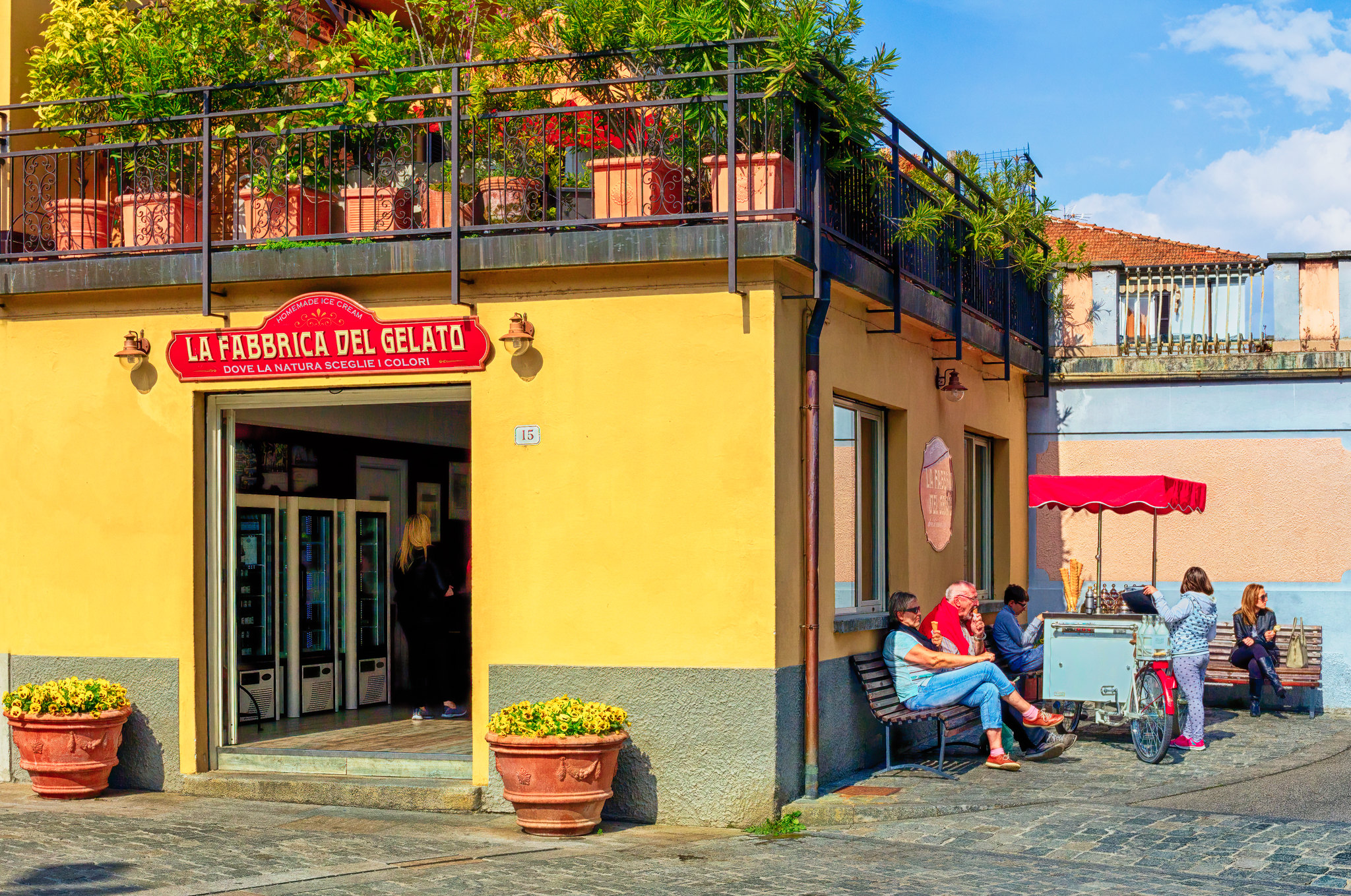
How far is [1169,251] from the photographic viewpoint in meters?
38.6

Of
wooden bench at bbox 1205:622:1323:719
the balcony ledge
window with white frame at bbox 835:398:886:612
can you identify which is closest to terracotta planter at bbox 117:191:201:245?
the balcony ledge

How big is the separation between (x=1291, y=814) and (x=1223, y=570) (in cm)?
630

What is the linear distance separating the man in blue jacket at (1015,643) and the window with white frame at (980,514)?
4.94ft

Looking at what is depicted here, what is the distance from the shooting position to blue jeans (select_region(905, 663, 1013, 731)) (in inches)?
420

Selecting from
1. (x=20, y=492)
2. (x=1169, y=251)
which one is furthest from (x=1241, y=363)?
(x=1169, y=251)

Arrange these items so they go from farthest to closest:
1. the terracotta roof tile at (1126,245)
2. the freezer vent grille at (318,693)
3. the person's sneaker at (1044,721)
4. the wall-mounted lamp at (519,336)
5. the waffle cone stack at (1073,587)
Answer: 1. the terracotta roof tile at (1126,245)
2. the freezer vent grille at (318,693)
3. the waffle cone stack at (1073,587)
4. the person's sneaker at (1044,721)
5. the wall-mounted lamp at (519,336)

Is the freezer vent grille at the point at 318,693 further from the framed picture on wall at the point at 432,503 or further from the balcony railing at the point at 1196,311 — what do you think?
the balcony railing at the point at 1196,311

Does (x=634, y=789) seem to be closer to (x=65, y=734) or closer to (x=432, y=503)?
(x=65, y=734)

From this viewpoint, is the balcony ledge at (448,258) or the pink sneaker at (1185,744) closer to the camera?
the balcony ledge at (448,258)

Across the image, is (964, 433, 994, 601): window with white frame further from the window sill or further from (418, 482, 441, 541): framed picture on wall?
(418, 482, 441, 541): framed picture on wall

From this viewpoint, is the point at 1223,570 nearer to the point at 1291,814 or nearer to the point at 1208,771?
the point at 1208,771

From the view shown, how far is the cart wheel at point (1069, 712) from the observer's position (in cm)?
1248

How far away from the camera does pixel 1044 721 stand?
36.1ft

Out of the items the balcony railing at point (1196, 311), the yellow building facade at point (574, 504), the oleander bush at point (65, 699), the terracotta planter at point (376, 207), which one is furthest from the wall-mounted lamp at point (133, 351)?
the balcony railing at point (1196, 311)
